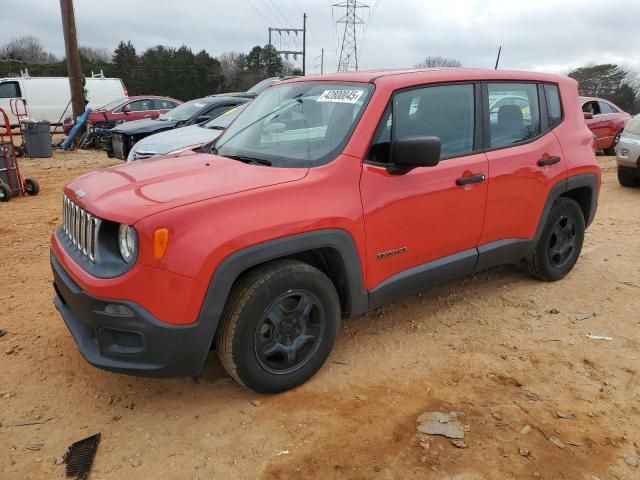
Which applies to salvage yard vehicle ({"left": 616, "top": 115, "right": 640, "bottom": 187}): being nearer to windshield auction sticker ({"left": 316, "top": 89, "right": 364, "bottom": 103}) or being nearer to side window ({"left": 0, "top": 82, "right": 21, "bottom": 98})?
windshield auction sticker ({"left": 316, "top": 89, "right": 364, "bottom": 103})

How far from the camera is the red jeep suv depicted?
2.46 metres

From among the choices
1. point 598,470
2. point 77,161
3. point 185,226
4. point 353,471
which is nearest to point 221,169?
point 185,226

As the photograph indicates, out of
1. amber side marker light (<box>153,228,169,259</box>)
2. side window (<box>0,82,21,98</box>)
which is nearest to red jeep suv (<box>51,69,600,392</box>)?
amber side marker light (<box>153,228,169,259</box>)

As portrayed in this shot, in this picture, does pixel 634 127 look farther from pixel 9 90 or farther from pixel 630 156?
pixel 9 90

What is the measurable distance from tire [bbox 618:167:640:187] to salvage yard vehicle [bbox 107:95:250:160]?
7.07 metres

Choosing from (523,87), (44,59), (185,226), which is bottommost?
(185,226)

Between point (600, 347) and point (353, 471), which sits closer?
point (353, 471)

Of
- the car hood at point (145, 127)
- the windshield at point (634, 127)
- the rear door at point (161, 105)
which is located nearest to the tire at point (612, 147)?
the windshield at point (634, 127)

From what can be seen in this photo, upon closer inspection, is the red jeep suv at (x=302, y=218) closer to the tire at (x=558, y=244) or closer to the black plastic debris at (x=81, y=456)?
the tire at (x=558, y=244)

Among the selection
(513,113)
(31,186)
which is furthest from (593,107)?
(31,186)

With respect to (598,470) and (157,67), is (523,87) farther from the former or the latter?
(157,67)

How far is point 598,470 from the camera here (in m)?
2.40

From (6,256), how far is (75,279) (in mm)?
3311

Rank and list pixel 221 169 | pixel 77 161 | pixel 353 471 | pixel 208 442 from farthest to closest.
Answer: pixel 77 161, pixel 221 169, pixel 208 442, pixel 353 471
